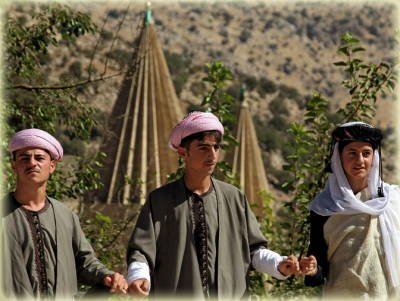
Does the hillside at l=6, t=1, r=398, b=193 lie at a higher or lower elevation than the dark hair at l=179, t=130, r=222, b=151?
higher

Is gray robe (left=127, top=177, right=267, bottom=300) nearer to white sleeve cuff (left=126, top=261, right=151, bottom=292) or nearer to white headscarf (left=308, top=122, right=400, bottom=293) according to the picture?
white sleeve cuff (left=126, top=261, right=151, bottom=292)

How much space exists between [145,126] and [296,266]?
1254cm

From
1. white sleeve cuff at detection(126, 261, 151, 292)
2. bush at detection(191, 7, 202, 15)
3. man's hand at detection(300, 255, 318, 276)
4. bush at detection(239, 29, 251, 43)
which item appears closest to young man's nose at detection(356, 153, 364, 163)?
man's hand at detection(300, 255, 318, 276)

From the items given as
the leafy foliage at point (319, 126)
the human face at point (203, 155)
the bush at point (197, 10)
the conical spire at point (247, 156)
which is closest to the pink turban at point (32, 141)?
the human face at point (203, 155)

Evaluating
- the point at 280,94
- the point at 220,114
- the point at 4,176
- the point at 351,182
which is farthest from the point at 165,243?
the point at 280,94

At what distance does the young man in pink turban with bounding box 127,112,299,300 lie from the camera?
2.54m

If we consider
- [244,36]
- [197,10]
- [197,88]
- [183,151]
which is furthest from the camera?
[197,10]

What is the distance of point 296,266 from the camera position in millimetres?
2488

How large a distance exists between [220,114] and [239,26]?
6174 cm

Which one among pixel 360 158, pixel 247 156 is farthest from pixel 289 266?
pixel 247 156

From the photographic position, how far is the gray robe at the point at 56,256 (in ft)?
8.12

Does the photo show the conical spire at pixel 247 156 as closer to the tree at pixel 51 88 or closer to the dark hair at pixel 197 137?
the tree at pixel 51 88

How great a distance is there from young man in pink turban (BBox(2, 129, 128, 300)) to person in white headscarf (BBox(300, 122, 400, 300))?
1.09m

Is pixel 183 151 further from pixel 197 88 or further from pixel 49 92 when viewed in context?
pixel 197 88
